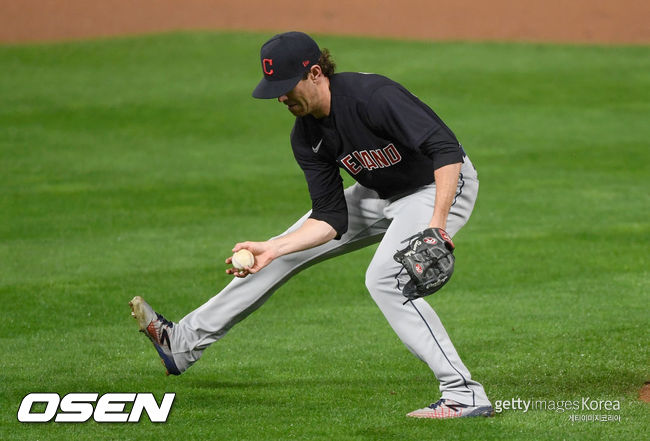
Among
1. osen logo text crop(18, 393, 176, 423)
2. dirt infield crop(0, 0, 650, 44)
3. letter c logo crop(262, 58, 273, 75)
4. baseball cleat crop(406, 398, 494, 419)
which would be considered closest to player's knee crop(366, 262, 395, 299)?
baseball cleat crop(406, 398, 494, 419)

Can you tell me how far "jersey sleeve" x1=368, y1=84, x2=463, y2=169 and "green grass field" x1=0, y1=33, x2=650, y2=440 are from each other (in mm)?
1354

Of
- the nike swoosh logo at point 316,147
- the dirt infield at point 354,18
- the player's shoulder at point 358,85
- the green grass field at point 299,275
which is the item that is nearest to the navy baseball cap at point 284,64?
the player's shoulder at point 358,85

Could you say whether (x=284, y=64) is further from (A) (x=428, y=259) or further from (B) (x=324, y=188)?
(A) (x=428, y=259)

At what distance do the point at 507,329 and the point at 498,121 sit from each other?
1148 centimetres

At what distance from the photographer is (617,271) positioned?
9.38 metres

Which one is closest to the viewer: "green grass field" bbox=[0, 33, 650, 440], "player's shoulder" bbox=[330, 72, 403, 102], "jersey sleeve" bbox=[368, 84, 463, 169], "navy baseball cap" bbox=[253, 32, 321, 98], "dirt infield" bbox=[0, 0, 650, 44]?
"jersey sleeve" bbox=[368, 84, 463, 169]

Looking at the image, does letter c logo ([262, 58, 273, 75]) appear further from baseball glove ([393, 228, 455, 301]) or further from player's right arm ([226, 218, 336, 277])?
baseball glove ([393, 228, 455, 301])

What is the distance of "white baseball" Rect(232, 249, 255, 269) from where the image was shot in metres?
5.55

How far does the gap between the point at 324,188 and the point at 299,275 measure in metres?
3.74

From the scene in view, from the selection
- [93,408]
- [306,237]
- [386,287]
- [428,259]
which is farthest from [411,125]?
[93,408]

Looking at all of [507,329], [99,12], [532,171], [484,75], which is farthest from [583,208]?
[99,12]

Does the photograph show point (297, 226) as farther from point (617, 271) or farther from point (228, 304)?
point (617, 271)

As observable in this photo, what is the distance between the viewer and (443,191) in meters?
5.15

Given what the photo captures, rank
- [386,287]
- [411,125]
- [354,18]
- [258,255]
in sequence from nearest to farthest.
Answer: [411,125] < [386,287] < [258,255] < [354,18]
